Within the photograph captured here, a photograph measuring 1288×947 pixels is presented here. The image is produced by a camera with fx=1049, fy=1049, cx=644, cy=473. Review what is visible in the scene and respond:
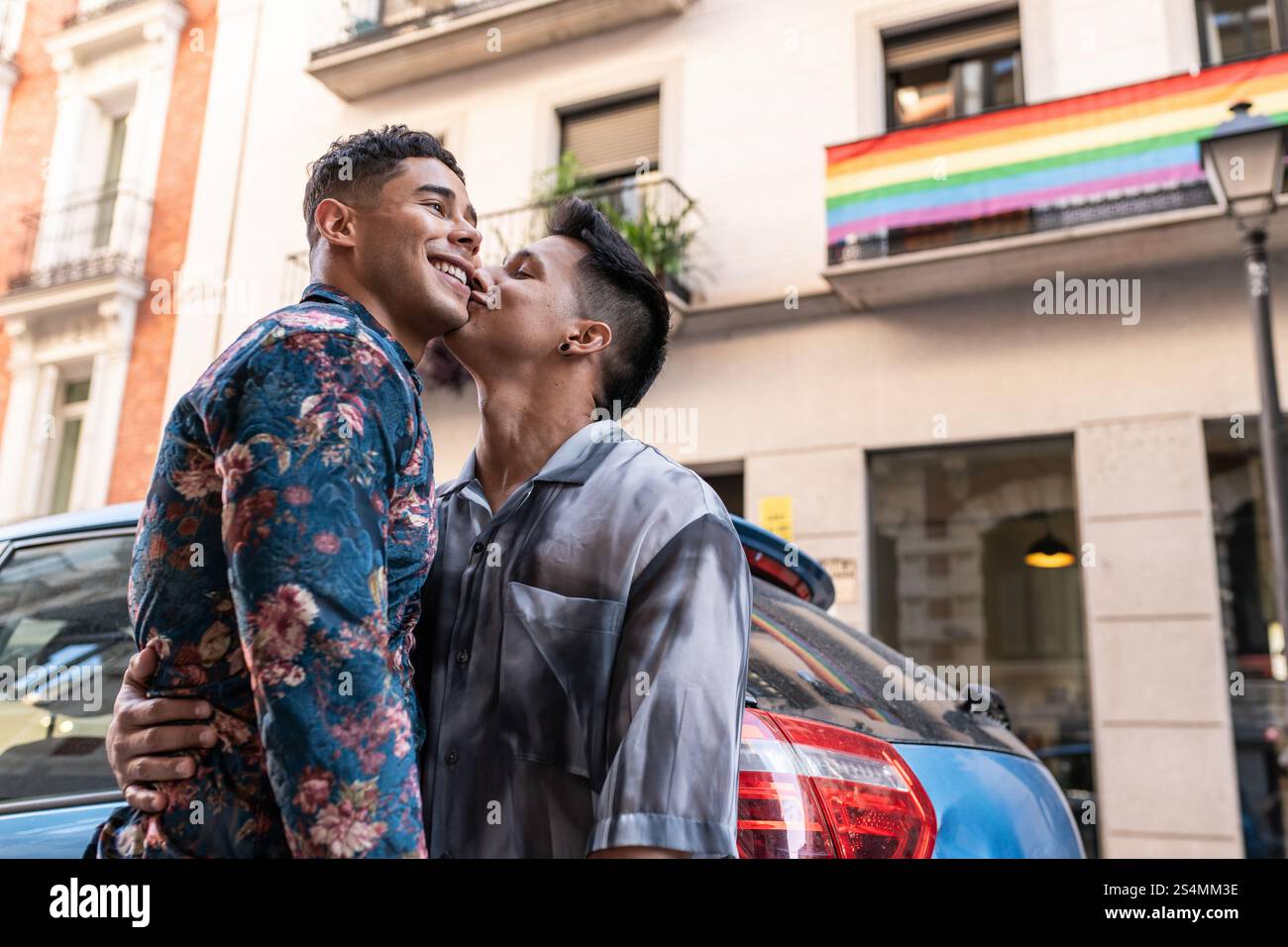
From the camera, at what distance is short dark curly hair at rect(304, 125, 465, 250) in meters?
1.44

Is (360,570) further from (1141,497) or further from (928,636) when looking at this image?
(928,636)

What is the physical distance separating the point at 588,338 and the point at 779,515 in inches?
273

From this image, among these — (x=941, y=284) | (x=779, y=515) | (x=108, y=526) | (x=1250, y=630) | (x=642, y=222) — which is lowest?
(x=108, y=526)

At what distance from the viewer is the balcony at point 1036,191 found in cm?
732

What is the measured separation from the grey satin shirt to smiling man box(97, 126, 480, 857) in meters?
0.11

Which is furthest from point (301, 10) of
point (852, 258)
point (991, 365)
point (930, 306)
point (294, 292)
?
point (991, 365)

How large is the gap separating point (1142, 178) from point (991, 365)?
1.65 meters

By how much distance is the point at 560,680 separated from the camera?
1375mm

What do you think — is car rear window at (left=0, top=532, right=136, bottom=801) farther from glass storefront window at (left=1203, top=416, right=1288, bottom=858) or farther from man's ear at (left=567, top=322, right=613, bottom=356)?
glass storefront window at (left=1203, top=416, right=1288, bottom=858)

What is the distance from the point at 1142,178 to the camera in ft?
24.5

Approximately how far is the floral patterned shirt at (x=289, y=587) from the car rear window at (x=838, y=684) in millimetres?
744

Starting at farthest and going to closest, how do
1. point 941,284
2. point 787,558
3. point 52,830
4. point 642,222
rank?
1. point 642,222
2. point 941,284
3. point 787,558
4. point 52,830

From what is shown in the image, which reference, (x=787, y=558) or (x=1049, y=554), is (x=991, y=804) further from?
(x=1049, y=554)

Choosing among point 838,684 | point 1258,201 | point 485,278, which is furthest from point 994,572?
point 485,278
